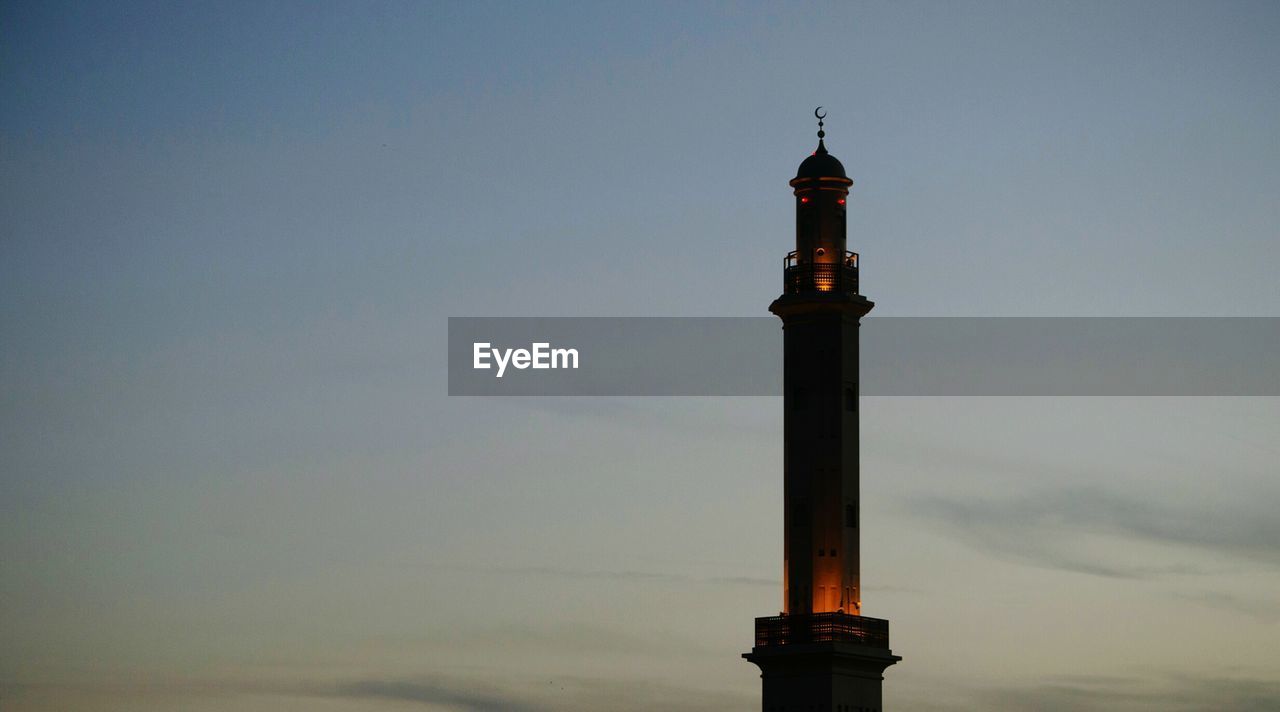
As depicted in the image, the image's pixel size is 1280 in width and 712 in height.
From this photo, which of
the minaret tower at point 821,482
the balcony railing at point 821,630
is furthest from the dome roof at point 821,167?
the balcony railing at point 821,630

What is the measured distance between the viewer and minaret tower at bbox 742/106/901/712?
162 metres

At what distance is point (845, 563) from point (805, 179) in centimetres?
2259

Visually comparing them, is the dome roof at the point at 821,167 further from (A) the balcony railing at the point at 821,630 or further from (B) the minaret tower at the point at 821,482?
(A) the balcony railing at the point at 821,630

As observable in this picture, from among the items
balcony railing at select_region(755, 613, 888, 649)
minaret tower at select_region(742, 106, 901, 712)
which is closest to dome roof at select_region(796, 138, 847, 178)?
minaret tower at select_region(742, 106, 901, 712)

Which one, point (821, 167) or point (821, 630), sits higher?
point (821, 167)

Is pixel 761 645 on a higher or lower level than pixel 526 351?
lower

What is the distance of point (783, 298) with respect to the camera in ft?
552

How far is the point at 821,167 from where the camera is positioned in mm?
170250

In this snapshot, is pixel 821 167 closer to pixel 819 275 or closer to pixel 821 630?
pixel 819 275

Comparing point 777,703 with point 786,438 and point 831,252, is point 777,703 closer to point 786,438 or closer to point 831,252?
point 786,438

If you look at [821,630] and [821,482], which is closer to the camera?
[821,630]

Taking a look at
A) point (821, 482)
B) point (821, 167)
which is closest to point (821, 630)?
point (821, 482)

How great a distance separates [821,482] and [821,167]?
18516 millimetres

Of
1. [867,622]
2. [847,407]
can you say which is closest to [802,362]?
[847,407]
